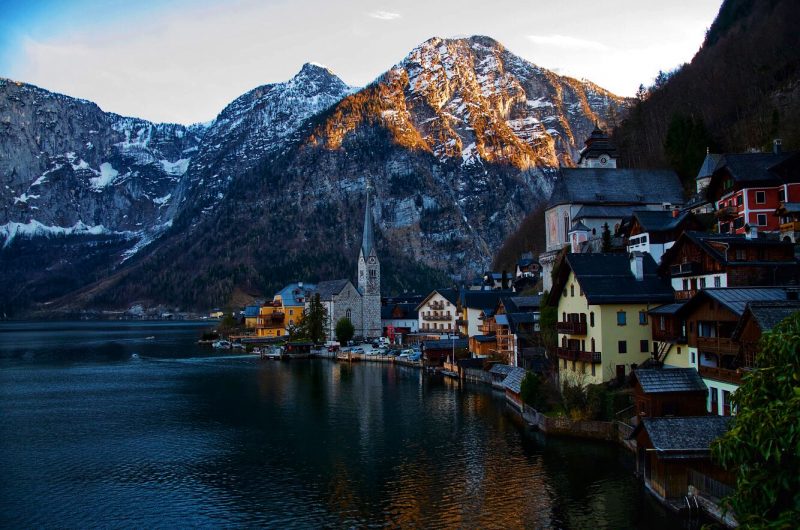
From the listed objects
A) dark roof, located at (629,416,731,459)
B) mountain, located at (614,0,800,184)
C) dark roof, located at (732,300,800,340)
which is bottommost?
dark roof, located at (629,416,731,459)

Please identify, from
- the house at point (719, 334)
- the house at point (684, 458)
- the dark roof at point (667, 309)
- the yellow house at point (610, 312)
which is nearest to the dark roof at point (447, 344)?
the yellow house at point (610, 312)

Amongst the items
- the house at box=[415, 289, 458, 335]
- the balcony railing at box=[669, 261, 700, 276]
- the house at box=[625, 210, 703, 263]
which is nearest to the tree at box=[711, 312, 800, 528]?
the balcony railing at box=[669, 261, 700, 276]

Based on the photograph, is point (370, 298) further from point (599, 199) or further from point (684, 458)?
point (684, 458)

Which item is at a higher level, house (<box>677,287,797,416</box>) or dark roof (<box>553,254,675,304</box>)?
dark roof (<box>553,254,675,304</box>)

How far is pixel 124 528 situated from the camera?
2834 centimetres

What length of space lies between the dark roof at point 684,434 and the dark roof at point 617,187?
52688mm

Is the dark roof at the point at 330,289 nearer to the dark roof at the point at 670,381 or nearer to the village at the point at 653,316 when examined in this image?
the village at the point at 653,316

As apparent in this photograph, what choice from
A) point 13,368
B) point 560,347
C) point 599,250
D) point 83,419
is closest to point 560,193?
point 599,250

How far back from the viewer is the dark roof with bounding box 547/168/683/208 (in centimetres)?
7875

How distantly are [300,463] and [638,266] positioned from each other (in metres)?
26.9

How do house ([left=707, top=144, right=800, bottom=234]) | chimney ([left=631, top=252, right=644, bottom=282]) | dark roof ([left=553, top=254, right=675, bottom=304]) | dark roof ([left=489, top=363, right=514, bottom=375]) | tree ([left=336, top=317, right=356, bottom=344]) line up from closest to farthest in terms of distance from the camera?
dark roof ([left=553, top=254, right=675, bottom=304]) < chimney ([left=631, top=252, right=644, bottom=282]) < house ([left=707, top=144, right=800, bottom=234]) < dark roof ([left=489, top=363, right=514, bottom=375]) < tree ([left=336, top=317, right=356, bottom=344])

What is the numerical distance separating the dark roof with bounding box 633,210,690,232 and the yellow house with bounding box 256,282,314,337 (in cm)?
9422

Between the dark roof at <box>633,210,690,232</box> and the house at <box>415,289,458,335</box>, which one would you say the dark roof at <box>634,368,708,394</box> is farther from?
the house at <box>415,289,458,335</box>

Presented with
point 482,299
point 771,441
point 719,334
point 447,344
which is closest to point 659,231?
point 719,334
